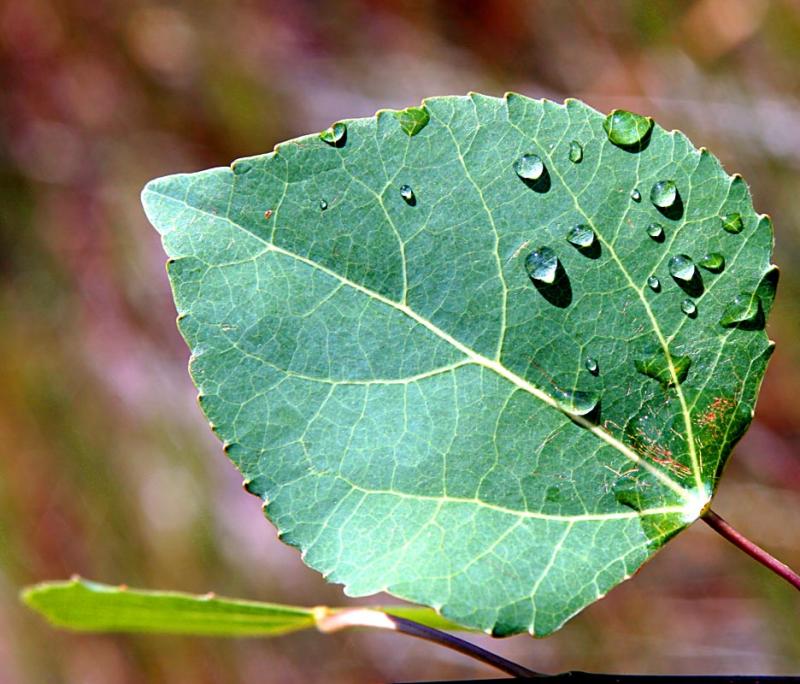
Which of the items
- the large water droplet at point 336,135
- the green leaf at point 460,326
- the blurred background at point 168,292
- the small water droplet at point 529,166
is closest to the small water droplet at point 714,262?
the green leaf at point 460,326

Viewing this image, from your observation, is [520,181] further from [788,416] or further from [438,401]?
[788,416]

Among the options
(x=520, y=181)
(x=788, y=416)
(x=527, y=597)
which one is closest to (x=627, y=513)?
(x=527, y=597)

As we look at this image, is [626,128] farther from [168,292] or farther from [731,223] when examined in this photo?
[168,292]

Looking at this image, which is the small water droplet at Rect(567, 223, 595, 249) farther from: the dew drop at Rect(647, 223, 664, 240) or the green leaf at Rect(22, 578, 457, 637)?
the green leaf at Rect(22, 578, 457, 637)

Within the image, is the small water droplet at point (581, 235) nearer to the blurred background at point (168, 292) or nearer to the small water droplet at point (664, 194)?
the small water droplet at point (664, 194)

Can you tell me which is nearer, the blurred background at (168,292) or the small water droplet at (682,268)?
the small water droplet at (682,268)
